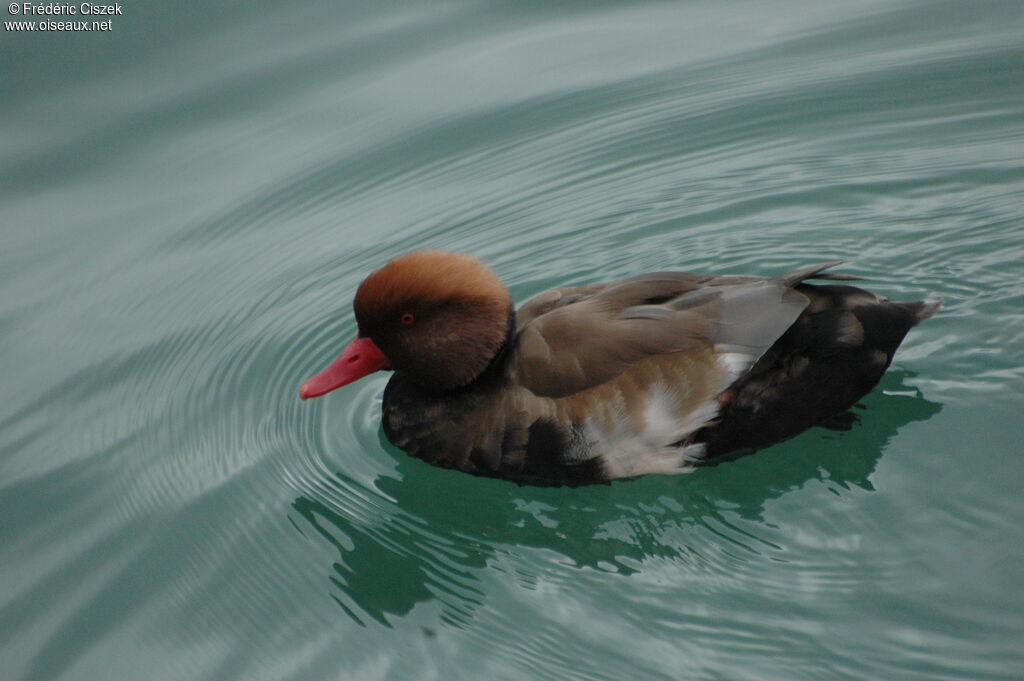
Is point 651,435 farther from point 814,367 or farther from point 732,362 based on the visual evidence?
point 814,367

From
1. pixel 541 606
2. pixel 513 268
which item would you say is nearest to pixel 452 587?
pixel 541 606

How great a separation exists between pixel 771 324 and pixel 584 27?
3976 mm

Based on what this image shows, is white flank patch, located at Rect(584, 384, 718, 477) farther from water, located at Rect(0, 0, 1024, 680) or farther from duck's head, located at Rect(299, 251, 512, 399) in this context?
duck's head, located at Rect(299, 251, 512, 399)

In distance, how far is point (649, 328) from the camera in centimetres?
440

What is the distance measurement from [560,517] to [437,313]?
91 centimetres

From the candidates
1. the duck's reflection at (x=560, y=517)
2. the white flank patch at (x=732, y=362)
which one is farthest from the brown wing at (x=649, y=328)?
the duck's reflection at (x=560, y=517)

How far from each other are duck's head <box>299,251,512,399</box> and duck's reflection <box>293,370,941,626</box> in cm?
44

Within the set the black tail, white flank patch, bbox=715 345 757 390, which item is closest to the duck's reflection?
the black tail

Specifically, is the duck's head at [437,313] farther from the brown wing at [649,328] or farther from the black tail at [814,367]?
the black tail at [814,367]

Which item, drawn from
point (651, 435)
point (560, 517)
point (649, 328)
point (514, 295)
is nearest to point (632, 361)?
point (649, 328)

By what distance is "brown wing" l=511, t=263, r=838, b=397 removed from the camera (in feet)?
14.2

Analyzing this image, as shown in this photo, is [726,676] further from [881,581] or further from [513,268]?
[513,268]

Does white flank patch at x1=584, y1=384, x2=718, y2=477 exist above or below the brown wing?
below

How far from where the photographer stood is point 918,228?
5.63 m
